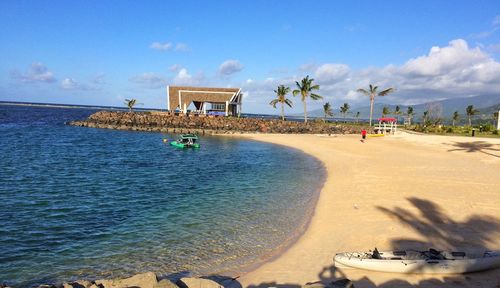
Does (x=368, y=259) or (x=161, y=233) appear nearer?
(x=368, y=259)

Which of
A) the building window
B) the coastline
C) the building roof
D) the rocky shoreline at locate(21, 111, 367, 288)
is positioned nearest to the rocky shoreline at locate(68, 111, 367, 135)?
the rocky shoreline at locate(21, 111, 367, 288)

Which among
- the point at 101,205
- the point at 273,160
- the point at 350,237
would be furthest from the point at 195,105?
the point at 350,237

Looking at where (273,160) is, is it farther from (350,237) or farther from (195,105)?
(195,105)

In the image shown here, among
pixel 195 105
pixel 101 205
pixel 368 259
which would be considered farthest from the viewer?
pixel 195 105

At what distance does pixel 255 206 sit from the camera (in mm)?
16719

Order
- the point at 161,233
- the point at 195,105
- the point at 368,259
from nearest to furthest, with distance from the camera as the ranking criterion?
the point at 368,259 → the point at 161,233 → the point at 195,105

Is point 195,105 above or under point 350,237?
above

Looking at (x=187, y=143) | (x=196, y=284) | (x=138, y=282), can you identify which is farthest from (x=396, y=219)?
(x=187, y=143)

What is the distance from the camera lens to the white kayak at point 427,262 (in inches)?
349

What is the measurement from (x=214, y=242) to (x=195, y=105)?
73137mm

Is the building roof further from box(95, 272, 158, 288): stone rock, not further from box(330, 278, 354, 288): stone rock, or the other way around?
box(330, 278, 354, 288): stone rock

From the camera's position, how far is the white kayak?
29.1ft

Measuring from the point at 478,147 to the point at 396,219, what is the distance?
97.4 feet

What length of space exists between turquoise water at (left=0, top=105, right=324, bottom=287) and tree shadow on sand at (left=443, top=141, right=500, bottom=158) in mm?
18363
